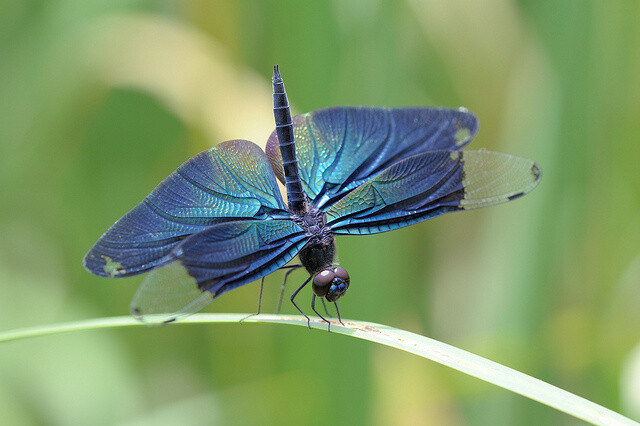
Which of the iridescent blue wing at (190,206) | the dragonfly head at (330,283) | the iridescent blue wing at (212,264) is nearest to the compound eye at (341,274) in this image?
the dragonfly head at (330,283)

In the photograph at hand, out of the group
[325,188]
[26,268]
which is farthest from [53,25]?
[325,188]

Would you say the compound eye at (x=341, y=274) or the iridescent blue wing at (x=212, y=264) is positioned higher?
the iridescent blue wing at (x=212, y=264)

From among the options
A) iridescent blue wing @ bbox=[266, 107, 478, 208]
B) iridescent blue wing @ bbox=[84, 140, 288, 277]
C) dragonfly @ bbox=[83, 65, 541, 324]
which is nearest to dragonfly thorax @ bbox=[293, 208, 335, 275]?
dragonfly @ bbox=[83, 65, 541, 324]

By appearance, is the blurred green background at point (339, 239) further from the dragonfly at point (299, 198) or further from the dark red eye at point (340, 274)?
the dark red eye at point (340, 274)

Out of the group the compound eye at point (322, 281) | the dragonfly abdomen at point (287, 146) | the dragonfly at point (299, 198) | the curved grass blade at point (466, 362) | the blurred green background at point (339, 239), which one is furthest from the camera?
the blurred green background at point (339, 239)

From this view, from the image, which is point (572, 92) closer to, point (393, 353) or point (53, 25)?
point (393, 353)
